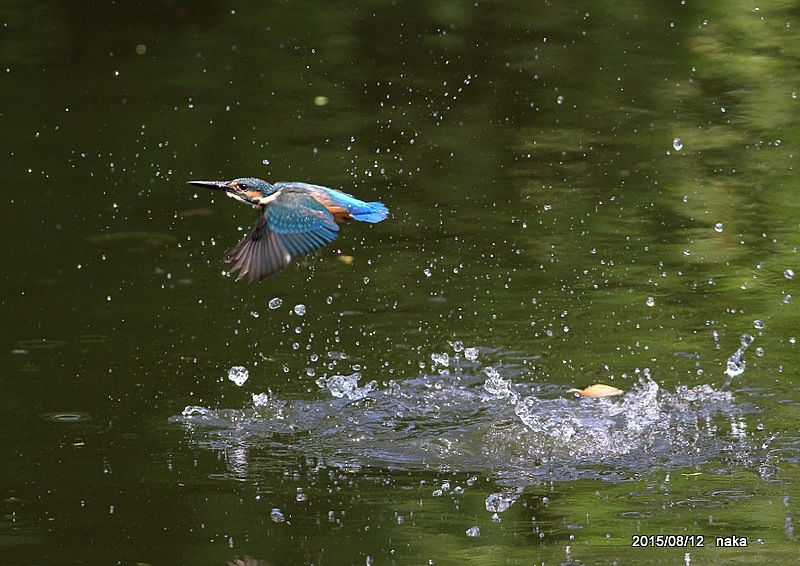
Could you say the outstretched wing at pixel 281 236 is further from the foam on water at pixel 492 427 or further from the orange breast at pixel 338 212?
the foam on water at pixel 492 427

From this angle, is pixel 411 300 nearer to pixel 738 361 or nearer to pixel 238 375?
pixel 238 375

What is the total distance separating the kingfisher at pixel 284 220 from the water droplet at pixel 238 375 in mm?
609

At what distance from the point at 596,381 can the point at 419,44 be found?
5.06 m

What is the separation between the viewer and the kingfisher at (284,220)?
14.3ft

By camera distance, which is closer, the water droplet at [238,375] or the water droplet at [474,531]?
the water droplet at [474,531]

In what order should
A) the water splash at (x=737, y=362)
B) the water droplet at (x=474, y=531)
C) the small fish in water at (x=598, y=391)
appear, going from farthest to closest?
the water splash at (x=737, y=362)
the small fish in water at (x=598, y=391)
the water droplet at (x=474, y=531)

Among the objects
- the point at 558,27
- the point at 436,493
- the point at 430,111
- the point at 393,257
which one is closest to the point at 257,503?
the point at 436,493

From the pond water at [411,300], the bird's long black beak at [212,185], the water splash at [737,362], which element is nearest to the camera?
the pond water at [411,300]

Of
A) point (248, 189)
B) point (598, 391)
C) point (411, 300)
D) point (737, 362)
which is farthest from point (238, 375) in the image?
point (737, 362)

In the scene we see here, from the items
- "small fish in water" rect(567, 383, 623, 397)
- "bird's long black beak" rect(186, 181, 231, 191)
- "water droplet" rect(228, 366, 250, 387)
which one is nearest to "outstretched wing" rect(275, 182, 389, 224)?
"bird's long black beak" rect(186, 181, 231, 191)

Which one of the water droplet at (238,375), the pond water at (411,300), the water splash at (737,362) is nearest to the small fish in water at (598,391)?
the pond water at (411,300)

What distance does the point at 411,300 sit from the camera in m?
5.66

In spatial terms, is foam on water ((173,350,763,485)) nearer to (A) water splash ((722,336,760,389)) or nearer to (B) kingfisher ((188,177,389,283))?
(A) water splash ((722,336,760,389))

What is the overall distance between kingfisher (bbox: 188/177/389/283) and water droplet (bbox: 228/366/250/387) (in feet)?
2.00
